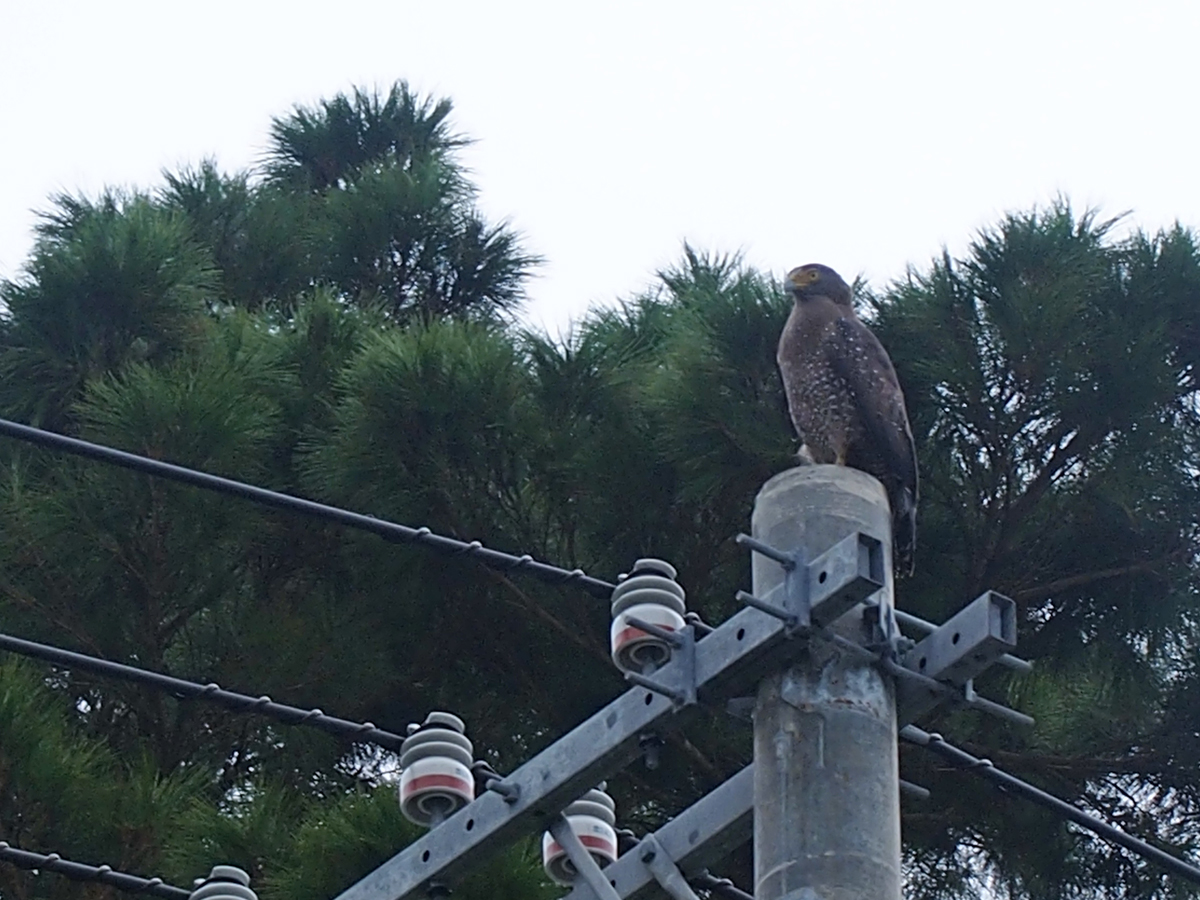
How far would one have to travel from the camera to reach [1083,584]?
7.70m

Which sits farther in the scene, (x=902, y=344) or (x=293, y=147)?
(x=293, y=147)

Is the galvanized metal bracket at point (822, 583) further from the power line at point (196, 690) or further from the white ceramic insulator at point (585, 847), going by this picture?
the power line at point (196, 690)

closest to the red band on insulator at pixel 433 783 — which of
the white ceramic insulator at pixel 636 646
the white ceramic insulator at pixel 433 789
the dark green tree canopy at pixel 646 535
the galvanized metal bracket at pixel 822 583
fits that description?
the white ceramic insulator at pixel 433 789

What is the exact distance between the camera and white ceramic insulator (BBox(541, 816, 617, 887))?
355 cm

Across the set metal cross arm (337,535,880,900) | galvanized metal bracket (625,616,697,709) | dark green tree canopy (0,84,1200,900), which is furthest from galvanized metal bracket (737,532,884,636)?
dark green tree canopy (0,84,1200,900)

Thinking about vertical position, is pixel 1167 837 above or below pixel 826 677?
above

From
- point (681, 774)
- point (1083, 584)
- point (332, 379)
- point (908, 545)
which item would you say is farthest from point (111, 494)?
point (908, 545)

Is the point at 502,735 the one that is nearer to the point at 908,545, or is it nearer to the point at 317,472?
the point at 317,472

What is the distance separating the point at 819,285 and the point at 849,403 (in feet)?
2.22

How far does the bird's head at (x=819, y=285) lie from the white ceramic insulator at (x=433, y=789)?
295cm

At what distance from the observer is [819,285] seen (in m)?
6.35

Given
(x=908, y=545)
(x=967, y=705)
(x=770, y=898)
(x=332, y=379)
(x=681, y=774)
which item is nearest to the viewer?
(x=770, y=898)

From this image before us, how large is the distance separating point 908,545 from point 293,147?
800 cm

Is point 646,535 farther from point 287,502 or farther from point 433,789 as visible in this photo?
point 433,789
